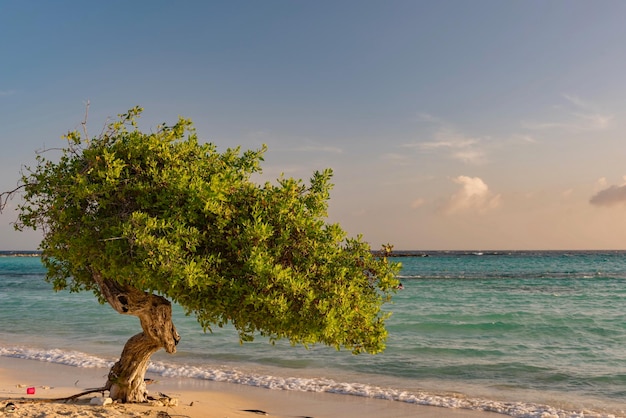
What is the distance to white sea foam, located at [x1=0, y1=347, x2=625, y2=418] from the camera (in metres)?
11.6

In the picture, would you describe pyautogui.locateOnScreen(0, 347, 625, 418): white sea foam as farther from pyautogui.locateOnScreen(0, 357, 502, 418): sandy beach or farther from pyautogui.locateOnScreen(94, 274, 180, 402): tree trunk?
pyautogui.locateOnScreen(94, 274, 180, 402): tree trunk

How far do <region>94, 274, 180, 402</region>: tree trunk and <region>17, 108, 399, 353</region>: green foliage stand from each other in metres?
0.79

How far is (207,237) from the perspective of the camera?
7699mm

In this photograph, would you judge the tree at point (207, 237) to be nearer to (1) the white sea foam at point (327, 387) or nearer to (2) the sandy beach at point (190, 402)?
(2) the sandy beach at point (190, 402)

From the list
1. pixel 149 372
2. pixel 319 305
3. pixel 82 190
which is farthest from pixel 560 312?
pixel 82 190

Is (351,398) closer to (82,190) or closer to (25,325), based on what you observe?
(82,190)

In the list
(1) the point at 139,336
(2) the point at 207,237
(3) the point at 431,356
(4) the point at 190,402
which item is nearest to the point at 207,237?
(2) the point at 207,237

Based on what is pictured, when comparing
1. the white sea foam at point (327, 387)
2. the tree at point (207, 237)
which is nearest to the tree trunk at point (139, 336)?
the tree at point (207, 237)

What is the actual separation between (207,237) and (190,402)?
4857 millimetres

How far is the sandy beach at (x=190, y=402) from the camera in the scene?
8.83m

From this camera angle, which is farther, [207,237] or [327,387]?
[327,387]

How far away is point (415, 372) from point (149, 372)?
706 cm

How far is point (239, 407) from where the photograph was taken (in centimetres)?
1116

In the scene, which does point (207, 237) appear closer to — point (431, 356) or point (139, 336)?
point (139, 336)
